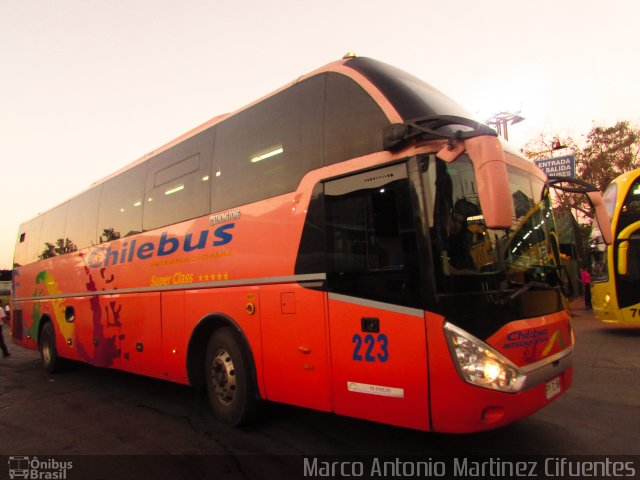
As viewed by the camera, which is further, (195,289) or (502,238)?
(195,289)

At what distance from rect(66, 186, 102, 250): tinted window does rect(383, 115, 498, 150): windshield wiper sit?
6.55 m

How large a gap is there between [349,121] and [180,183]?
3.09 meters

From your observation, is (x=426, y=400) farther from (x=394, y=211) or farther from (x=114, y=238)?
(x=114, y=238)

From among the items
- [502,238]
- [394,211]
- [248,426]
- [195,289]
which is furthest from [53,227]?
[502,238]

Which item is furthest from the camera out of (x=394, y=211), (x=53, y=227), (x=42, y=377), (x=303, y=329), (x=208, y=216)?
(x=53, y=227)

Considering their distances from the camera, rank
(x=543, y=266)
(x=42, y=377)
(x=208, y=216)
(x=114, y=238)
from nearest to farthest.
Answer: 1. (x=543, y=266)
2. (x=208, y=216)
3. (x=114, y=238)
4. (x=42, y=377)

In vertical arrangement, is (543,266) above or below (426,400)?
above

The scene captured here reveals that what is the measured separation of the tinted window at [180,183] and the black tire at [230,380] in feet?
5.55

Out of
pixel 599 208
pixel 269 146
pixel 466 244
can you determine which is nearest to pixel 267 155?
pixel 269 146

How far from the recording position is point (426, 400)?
328 centimetres

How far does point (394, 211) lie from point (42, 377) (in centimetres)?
945

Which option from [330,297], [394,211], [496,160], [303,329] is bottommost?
[303,329]

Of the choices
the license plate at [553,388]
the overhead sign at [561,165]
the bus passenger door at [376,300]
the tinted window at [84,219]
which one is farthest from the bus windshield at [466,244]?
the overhead sign at [561,165]

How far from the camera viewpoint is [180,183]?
6094 millimetres
